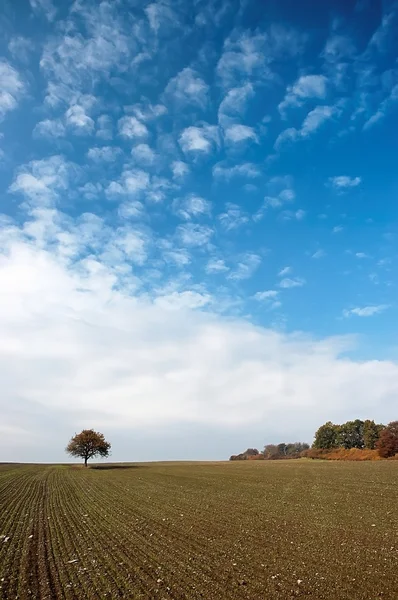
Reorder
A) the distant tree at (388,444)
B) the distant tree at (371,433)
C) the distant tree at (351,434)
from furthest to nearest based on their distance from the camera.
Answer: the distant tree at (351,434) < the distant tree at (371,433) < the distant tree at (388,444)

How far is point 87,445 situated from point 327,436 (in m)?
106

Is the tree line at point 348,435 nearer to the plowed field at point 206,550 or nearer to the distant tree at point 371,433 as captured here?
the distant tree at point 371,433

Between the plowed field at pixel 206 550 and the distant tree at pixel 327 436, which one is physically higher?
the distant tree at pixel 327 436

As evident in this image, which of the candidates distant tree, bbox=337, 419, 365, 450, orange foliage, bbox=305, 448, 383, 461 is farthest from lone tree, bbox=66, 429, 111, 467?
distant tree, bbox=337, 419, 365, 450

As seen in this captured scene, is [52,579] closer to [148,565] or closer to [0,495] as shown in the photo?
[148,565]

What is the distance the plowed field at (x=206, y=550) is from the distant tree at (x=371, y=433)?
138 meters

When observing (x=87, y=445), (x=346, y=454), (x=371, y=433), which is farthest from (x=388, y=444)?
(x=87, y=445)

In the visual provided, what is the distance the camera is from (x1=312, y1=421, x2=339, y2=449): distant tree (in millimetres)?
168350

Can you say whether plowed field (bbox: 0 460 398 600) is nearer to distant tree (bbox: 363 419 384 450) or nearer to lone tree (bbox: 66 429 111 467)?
lone tree (bbox: 66 429 111 467)

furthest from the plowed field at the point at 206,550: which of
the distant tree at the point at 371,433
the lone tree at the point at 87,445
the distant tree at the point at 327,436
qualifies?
the distant tree at the point at 327,436

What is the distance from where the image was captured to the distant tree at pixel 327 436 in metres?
168

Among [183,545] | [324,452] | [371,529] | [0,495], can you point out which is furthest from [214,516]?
[324,452]

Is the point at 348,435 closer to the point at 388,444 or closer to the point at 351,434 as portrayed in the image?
the point at 351,434

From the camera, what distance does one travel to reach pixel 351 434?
6634 inches
